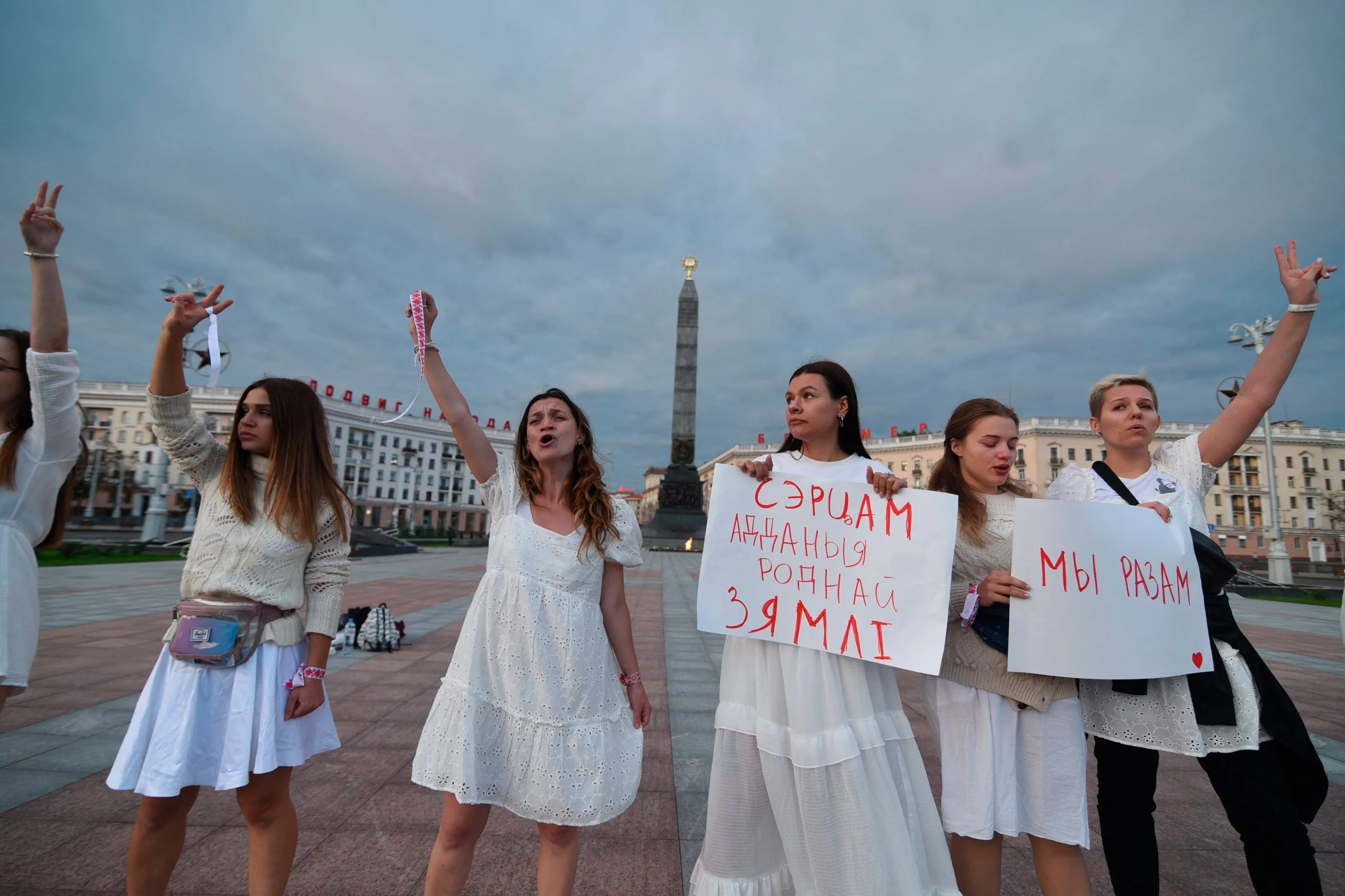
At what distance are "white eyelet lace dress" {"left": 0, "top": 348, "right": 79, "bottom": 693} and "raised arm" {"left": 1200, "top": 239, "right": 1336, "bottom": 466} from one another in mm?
3328

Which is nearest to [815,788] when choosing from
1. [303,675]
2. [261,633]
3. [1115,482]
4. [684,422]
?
[1115,482]

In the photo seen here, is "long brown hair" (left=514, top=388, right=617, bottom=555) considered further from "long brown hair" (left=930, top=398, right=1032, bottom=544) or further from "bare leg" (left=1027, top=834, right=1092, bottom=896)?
"bare leg" (left=1027, top=834, right=1092, bottom=896)

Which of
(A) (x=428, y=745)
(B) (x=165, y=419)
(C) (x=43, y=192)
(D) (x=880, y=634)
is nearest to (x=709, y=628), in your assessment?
(D) (x=880, y=634)

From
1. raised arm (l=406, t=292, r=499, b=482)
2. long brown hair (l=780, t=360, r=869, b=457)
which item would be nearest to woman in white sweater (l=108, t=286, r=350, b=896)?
raised arm (l=406, t=292, r=499, b=482)

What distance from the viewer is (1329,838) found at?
9.24 feet

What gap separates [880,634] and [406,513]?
269 feet

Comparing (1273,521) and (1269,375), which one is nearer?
(1269,375)

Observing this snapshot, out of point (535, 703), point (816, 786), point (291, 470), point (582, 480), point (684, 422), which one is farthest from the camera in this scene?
point (684, 422)

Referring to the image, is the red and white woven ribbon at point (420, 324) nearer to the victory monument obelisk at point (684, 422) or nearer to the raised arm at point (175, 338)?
the raised arm at point (175, 338)

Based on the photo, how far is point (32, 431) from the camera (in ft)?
6.05

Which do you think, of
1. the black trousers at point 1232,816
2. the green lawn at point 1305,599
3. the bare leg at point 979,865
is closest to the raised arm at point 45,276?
the bare leg at point 979,865

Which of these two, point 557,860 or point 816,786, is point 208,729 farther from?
point 816,786

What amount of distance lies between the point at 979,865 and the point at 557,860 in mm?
1156

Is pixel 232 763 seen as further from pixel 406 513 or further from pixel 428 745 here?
pixel 406 513
